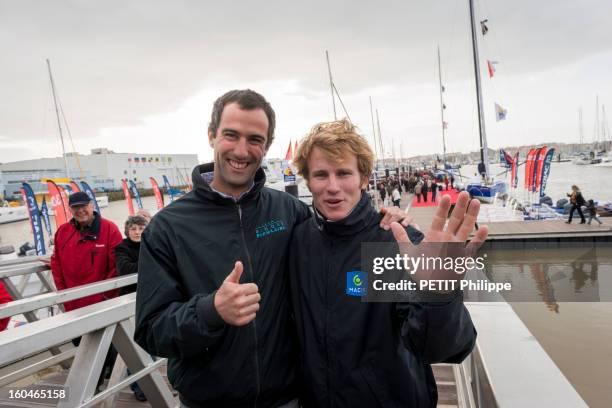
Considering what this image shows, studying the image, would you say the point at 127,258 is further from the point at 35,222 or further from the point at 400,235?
the point at 35,222

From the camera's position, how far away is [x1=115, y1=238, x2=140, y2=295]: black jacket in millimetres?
3512

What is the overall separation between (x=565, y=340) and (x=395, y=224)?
8.90 metres

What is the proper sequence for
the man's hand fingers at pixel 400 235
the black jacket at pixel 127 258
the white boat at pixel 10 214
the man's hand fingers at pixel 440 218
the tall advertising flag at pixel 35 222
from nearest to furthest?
the man's hand fingers at pixel 440 218, the man's hand fingers at pixel 400 235, the black jacket at pixel 127 258, the tall advertising flag at pixel 35 222, the white boat at pixel 10 214

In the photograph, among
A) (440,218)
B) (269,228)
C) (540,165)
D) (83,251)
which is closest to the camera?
(440,218)

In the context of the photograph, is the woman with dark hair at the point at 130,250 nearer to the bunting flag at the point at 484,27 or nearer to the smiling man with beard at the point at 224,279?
the smiling man with beard at the point at 224,279

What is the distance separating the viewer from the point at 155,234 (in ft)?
5.09

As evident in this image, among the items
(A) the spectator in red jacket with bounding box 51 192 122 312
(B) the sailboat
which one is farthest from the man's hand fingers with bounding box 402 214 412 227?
(B) the sailboat

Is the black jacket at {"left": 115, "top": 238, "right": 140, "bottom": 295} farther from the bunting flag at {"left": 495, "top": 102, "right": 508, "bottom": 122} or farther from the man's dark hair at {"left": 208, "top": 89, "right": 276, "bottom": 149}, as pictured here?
the bunting flag at {"left": 495, "top": 102, "right": 508, "bottom": 122}

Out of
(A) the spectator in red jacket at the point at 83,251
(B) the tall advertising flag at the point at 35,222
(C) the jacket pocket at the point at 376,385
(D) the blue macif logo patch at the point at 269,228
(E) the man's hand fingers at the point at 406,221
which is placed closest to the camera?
(C) the jacket pocket at the point at 376,385

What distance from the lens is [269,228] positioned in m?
1.69

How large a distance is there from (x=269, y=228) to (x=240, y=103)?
61 cm

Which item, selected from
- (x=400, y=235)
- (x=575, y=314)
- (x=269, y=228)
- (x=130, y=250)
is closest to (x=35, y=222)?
(x=130, y=250)

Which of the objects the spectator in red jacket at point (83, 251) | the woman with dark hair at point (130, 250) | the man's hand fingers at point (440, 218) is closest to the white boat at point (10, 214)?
the spectator in red jacket at point (83, 251)

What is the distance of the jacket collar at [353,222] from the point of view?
156 cm
